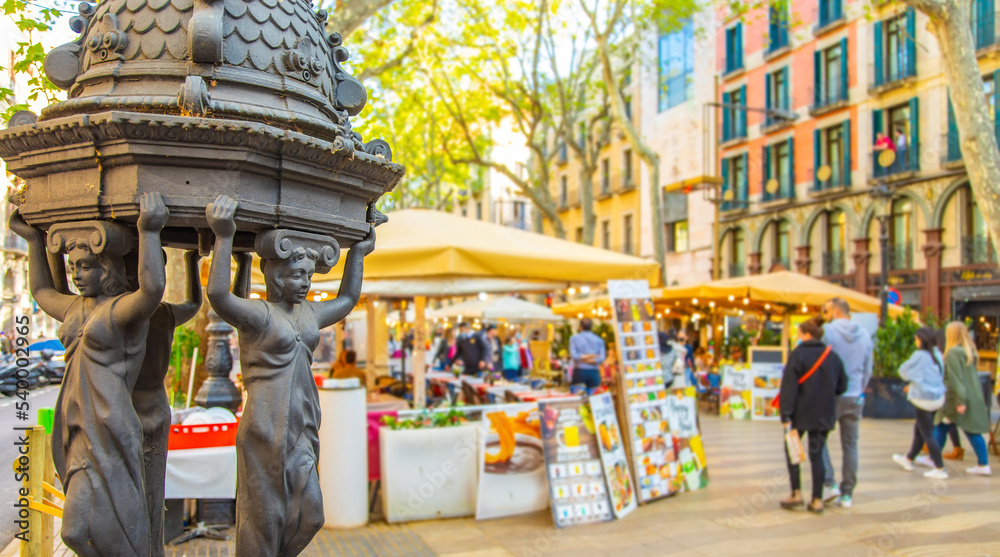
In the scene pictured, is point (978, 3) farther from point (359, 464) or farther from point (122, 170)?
point (122, 170)

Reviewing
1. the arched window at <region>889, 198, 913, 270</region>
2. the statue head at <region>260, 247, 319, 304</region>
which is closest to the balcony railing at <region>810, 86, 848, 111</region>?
the arched window at <region>889, 198, 913, 270</region>

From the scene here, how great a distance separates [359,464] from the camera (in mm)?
6699

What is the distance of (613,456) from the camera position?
292 inches

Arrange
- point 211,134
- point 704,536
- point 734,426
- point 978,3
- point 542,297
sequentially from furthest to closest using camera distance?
point 542,297 < point 978,3 < point 734,426 < point 704,536 < point 211,134

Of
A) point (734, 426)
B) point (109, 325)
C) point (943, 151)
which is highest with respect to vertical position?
point (943, 151)

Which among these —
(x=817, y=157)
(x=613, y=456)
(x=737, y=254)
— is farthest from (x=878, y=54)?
(x=613, y=456)

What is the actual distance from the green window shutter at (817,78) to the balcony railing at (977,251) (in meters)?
8.04

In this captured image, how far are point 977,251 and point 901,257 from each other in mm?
2901

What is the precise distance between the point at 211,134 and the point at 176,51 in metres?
0.47

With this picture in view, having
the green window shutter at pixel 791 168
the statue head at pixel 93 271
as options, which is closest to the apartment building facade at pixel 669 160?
the green window shutter at pixel 791 168

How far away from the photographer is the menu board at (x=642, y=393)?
25.3 feet

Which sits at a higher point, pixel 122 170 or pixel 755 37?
pixel 755 37

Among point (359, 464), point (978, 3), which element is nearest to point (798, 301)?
point (359, 464)

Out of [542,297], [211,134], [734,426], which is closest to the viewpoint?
[211,134]
